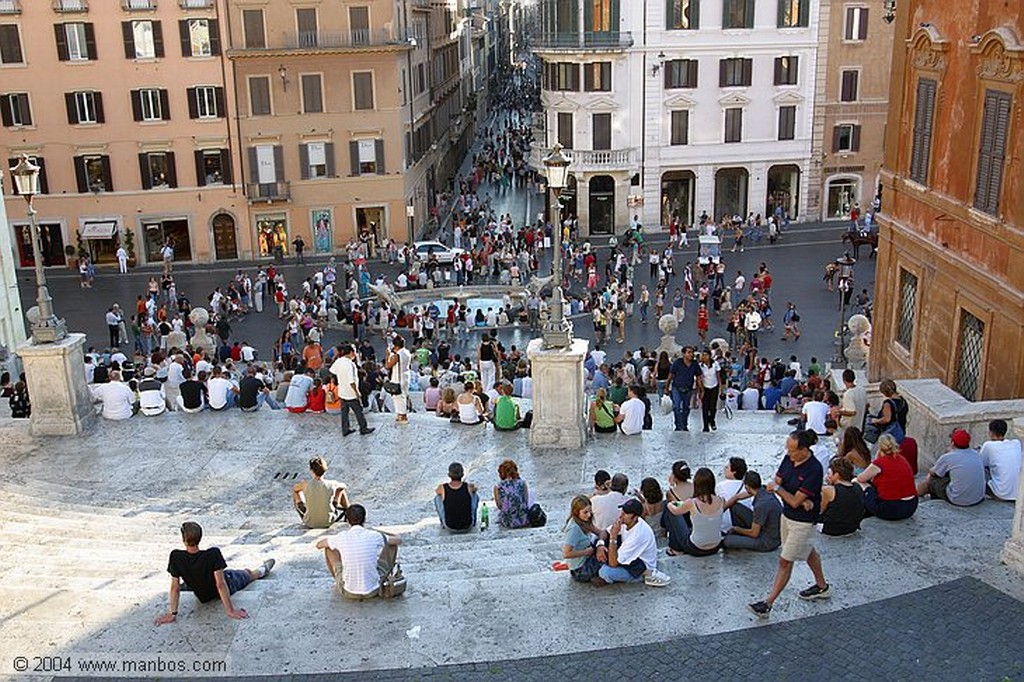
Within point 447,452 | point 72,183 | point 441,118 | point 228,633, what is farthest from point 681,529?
point 441,118

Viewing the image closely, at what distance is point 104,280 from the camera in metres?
40.5

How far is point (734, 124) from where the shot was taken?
4588cm

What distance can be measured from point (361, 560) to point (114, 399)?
9.23m

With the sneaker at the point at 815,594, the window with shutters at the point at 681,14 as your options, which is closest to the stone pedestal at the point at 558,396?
the sneaker at the point at 815,594

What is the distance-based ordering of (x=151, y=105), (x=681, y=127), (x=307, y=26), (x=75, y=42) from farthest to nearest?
(x=681, y=127)
(x=151, y=105)
(x=307, y=26)
(x=75, y=42)

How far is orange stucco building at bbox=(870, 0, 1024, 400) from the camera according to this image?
1496cm

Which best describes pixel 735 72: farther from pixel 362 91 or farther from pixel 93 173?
pixel 93 173

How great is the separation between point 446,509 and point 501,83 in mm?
102809

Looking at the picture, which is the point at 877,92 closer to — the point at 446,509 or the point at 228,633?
the point at 446,509

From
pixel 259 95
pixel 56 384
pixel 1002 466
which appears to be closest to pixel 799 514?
pixel 1002 466

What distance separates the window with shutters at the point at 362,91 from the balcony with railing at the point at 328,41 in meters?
1.20

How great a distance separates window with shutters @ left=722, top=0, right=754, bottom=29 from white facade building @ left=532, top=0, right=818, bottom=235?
4 centimetres

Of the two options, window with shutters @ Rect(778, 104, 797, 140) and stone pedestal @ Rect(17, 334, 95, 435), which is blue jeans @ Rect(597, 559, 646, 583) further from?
window with shutters @ Rect(778, 104, 797, 140)

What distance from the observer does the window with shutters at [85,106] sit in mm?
40906
